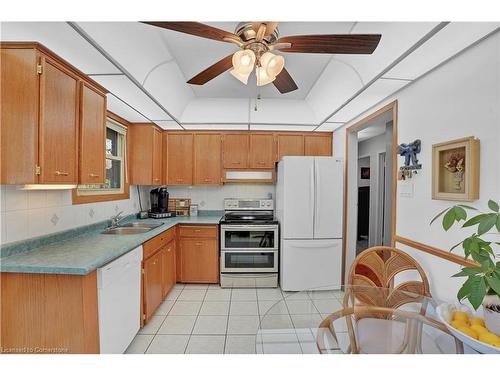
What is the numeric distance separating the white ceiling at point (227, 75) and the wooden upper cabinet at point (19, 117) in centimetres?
14

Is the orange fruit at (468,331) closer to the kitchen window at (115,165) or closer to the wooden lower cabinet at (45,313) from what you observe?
the wooden lower cabinet at (45,313)

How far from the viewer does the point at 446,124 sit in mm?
1547

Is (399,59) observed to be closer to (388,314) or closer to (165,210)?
(388,314)

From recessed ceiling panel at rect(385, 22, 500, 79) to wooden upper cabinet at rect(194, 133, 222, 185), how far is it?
2360mm

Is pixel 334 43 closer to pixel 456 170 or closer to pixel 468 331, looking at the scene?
pixel 456 170

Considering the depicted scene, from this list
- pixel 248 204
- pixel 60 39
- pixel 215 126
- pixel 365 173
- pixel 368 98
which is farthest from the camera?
pixel 365 173

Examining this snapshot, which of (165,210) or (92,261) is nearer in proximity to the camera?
(92,261)

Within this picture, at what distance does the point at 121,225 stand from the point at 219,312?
1.53 metres

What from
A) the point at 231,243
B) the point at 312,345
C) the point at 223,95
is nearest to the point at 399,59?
the point at 312,345

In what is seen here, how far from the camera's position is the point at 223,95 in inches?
120

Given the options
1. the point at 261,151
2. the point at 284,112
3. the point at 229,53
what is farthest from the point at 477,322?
the point at 261,151

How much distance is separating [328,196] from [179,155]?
218 centimetres

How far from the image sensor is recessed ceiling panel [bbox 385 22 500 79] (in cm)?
121

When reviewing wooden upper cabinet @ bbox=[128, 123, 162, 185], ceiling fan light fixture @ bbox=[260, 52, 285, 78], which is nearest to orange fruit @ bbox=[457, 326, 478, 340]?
ceiling fan light fixture @ bbox=[260, 52, 285, 78]
